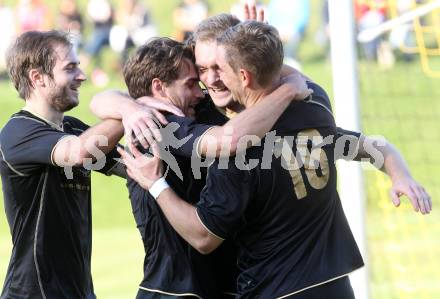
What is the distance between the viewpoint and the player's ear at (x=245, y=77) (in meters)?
3.72

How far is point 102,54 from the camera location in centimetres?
1748

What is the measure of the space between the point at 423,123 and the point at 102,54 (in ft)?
22.2

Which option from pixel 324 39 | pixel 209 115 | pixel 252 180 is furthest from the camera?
pixel 324 39

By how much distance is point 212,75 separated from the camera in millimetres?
4133

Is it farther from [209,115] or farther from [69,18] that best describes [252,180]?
[69,18]

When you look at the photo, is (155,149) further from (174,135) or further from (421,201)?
(421,201)

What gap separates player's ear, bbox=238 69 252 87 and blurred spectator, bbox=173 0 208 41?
13.2 meters

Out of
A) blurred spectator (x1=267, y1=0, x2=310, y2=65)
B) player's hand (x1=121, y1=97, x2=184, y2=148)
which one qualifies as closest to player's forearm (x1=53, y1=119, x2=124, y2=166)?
player's hand (x1=121, y1=97, x2=184, y2=148)

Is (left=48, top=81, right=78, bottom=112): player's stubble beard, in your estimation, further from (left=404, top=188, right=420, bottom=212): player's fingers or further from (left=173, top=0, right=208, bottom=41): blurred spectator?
(left=173, top=0, right=208, bottom=41): blurred spectator

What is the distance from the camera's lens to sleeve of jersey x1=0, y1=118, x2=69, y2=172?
14.3 ft

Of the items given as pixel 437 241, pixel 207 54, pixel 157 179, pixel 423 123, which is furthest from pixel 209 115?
pixel 423 123

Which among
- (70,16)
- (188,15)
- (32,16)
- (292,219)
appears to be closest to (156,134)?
(292,219)

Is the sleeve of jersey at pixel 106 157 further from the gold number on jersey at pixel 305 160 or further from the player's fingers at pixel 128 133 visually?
the gold number on jersey at pixel 305 160

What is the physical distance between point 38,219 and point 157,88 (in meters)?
0.98
